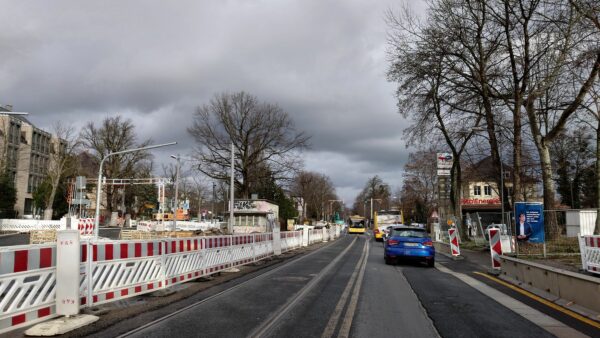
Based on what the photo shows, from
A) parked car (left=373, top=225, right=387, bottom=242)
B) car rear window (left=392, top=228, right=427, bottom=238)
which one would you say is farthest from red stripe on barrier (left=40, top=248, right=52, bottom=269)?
parked car (left=373, top=225, right=387, bottom=242)

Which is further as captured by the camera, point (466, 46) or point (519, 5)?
point (466, 46)

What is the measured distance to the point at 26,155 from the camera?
71.1 metres

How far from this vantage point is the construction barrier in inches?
508

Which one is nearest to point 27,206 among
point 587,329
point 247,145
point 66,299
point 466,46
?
point 247,145

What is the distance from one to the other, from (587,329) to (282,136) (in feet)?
155

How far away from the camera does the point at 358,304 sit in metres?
8.73

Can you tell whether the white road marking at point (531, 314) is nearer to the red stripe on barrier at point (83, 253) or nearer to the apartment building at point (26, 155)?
the red stripe on barrier at point (83, 253)

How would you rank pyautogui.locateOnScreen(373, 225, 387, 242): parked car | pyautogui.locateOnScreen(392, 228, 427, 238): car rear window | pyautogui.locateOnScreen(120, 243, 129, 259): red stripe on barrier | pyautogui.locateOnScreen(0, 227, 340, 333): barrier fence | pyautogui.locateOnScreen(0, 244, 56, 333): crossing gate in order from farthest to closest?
1. pyautogui.locateOnScreen(373, 225, 387, 242): parked car
2. pyautogui.locateOnScreen(392, 228, 427, 238): car rear window
3. pyautogui.locateOnScreen(120, 243, 129, 259): red stripe on barrier
4. pyautogui.locateOnScreen(0, 227, 340, 333): barrier fence
5. pyautogui.locateOnScreen(0, 244, 56, 333): crossing gate

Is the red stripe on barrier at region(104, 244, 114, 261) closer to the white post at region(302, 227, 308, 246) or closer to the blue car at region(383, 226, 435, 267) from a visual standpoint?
the blue car at region(383, 226, 435, 267)

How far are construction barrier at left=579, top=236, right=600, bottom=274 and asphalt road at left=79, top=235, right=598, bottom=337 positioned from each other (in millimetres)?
4152

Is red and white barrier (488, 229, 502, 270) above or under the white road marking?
above

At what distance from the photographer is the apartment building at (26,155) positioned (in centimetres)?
6538

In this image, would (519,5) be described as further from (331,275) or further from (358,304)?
(358,304)

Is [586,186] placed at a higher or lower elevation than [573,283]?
higher
